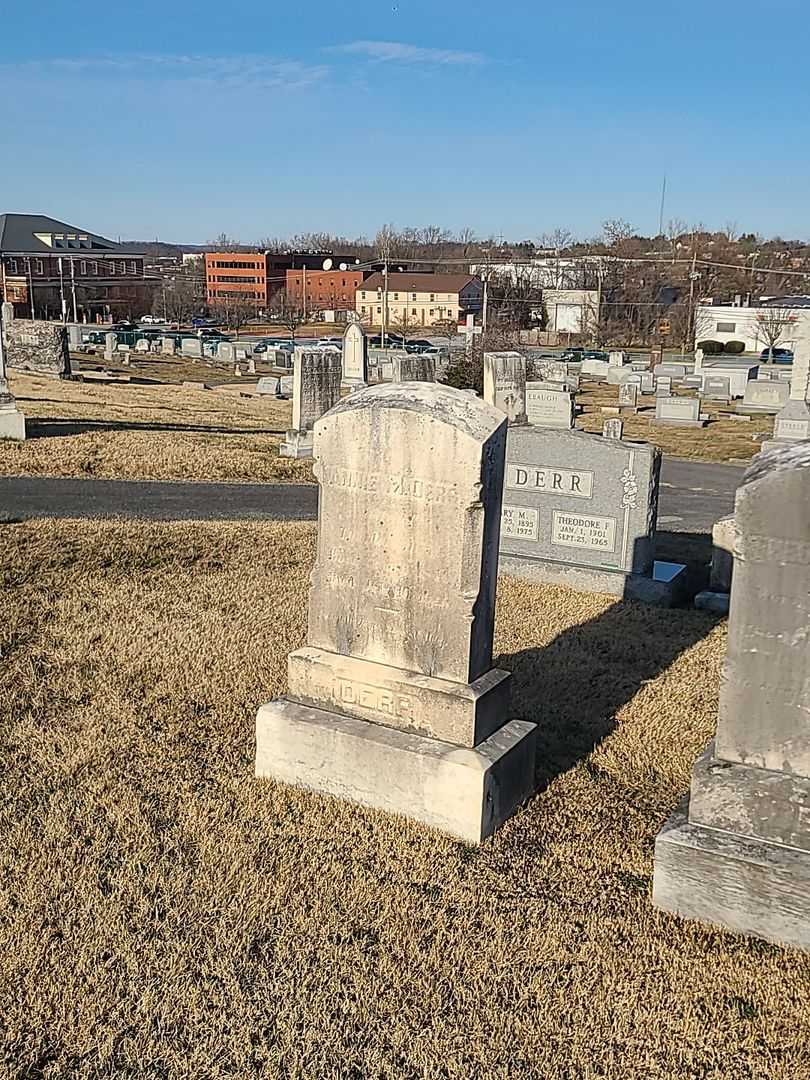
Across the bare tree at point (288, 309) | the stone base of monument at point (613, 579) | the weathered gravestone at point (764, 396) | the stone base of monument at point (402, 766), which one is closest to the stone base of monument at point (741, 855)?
the stone base of monument at point (402, 766)

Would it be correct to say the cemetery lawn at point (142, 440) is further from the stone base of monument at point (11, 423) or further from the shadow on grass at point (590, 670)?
the shadow on grass at point (590, 670)

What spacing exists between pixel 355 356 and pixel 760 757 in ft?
56.3

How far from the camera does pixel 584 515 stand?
9344 millimetres

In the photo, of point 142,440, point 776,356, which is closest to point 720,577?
point 142,440

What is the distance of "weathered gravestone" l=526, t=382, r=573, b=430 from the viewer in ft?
72.4

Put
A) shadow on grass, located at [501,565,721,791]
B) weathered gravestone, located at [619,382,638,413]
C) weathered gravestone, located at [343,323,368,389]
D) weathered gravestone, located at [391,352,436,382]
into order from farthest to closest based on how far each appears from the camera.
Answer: weathered gravestone, located at [619,382,638,413] → weathered gravestone, located at [391,352,436,382] → weathered gravestone, located at [343,323,368,389] → shadow on grass, located at [501,565,721,791]

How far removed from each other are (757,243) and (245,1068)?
129 metres

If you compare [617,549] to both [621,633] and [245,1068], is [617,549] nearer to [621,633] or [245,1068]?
[621,633]

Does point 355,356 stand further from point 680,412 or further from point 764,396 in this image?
point 764,396

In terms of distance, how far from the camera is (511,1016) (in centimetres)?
346

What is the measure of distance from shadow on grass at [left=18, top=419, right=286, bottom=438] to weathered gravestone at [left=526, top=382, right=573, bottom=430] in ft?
19.5

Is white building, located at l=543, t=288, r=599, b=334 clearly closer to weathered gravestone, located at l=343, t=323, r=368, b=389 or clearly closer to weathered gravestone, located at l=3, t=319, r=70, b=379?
weathered gravestone, located at l=3, t=319, r=70, b=379

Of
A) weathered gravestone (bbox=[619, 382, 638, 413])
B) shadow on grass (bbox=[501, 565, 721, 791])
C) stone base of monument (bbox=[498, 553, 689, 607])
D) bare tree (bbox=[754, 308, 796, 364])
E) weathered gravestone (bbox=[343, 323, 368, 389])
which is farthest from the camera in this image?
bare tree (bbox=[754, 308, 796, 364])

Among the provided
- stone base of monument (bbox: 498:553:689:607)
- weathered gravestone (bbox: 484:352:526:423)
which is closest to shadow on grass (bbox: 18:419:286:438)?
weathered gravestone (bbox: 484:352:526:423)
